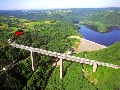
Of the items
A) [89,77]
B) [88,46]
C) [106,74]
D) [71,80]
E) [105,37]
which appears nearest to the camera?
[106,74]

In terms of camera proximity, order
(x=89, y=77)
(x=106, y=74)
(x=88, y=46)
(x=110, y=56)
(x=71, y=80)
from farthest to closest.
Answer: (x=88, y=46) → (x=110, y=56) → (x=71, y=80) → (x=89, y=77) → (x=106, y=74)

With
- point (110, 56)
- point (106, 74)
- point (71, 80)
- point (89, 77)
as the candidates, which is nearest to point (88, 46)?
point (110, 56)

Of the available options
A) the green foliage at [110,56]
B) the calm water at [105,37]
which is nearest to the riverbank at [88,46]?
the calm water at [105,37]

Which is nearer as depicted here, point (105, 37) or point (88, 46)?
point (88, 46)

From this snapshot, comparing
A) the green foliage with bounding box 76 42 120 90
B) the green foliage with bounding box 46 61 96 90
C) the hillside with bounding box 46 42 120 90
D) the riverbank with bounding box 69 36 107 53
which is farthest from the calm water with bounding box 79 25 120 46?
the green foliage with bounding box 46 61 96 90

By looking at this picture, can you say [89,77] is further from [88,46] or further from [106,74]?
[88,46]

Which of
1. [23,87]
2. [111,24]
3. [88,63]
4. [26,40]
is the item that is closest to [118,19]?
[111,24]

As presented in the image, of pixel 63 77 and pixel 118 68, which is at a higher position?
pixel 118 68

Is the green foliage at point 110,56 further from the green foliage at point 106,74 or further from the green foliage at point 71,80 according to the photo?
the green foliage at point 71,80

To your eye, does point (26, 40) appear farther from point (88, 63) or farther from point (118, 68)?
point (118, 68)

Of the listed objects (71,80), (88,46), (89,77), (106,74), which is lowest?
(88,46)

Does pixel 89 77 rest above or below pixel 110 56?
below
